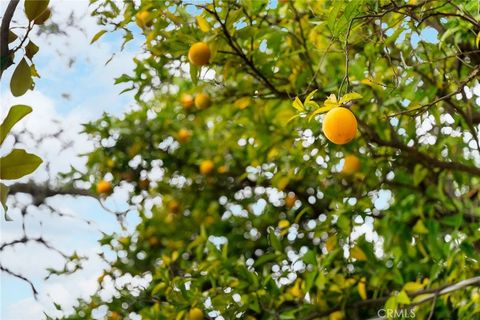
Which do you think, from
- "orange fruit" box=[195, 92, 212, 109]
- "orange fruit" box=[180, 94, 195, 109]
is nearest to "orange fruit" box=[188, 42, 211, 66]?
"orange fruit" box=[195, 92, 212, 109]

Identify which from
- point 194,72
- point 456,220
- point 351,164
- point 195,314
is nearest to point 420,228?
point 456,220

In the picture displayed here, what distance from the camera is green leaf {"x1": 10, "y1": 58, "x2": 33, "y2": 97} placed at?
0.73 metres

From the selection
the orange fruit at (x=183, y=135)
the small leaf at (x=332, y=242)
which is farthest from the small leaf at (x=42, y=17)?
the orange fruit at (x=183, y=135)

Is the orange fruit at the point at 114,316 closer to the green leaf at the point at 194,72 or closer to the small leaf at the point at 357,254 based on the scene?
the small leaf at the point at 357,254

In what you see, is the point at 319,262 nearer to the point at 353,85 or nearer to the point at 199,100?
the point at 353,85

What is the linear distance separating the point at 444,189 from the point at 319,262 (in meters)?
0.45

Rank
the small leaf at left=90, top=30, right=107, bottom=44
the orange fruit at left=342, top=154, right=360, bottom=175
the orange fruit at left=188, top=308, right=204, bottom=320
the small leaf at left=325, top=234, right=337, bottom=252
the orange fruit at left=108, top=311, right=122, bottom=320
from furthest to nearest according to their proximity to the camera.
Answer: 1. the orange fruit at left=108, top=311, right=122, bottom=320
2. the orange fruit at left=342, top=154, right=360, bottom=175
3. the small leaf at left=325, top=234, right=337, bottom=252
4. the orange fruit at left=188, top=308, right=204, bottom=320
5. the small leaf at left=90, top=30, right=107, bottom=44

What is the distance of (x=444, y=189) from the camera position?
1878 millimetres

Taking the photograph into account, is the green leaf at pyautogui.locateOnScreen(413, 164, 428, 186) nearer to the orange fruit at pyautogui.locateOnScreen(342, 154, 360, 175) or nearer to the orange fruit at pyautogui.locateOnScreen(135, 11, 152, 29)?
the orange fruit at pyautogui.locateOnScreen(342, 154, 360, 175)

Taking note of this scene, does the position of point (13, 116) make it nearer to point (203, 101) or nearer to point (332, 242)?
point (332, 242)

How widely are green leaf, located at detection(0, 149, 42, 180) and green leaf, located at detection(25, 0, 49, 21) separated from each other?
0.52ft

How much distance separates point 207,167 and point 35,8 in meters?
1.88

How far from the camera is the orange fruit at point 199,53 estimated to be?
1.26 meters

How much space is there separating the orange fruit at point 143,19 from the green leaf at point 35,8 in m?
0.71
